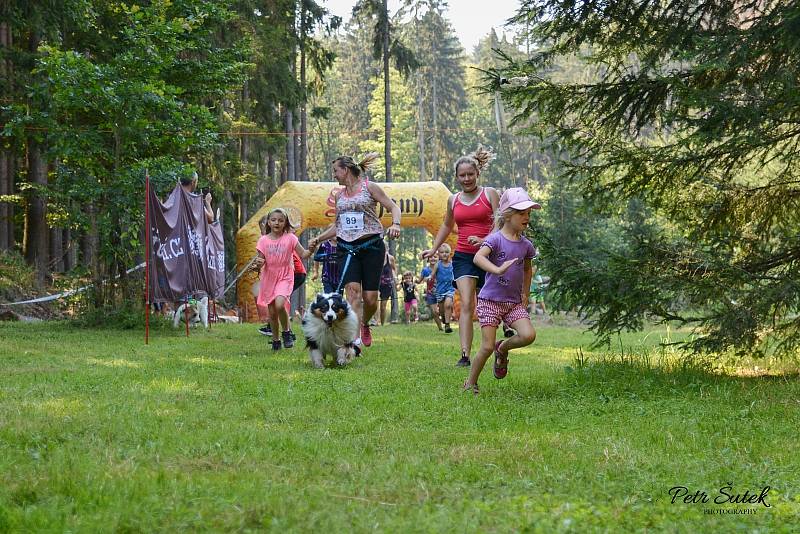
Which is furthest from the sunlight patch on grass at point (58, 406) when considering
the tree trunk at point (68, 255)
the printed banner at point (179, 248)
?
the tree trunk at point (68, 255)

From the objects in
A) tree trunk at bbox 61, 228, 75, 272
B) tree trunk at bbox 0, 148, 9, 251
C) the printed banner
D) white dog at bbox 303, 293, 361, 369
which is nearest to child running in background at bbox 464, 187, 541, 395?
white dog at bbox 303, 293, 361, 369

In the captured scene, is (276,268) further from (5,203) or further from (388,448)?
(5,203)

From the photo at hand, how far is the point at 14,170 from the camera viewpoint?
2452 cm

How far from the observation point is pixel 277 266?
36.6ft

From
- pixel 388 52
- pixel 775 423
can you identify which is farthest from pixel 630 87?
pixel 388 52

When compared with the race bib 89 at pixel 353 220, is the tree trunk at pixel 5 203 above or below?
above

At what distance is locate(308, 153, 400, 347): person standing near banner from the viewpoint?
988cm

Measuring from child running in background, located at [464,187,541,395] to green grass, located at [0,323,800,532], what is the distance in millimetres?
505

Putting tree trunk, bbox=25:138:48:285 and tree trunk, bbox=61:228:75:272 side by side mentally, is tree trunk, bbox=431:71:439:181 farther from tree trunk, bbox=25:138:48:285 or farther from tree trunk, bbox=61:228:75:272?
tree trunk, bbox=25:138:48:285

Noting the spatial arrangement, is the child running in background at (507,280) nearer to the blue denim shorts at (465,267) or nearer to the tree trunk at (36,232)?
the blue denim shorts at (465,267)

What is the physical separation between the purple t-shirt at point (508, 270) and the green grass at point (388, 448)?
83 centimetres

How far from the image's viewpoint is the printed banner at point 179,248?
13.5 metres

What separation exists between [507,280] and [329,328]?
2725 millimetres
